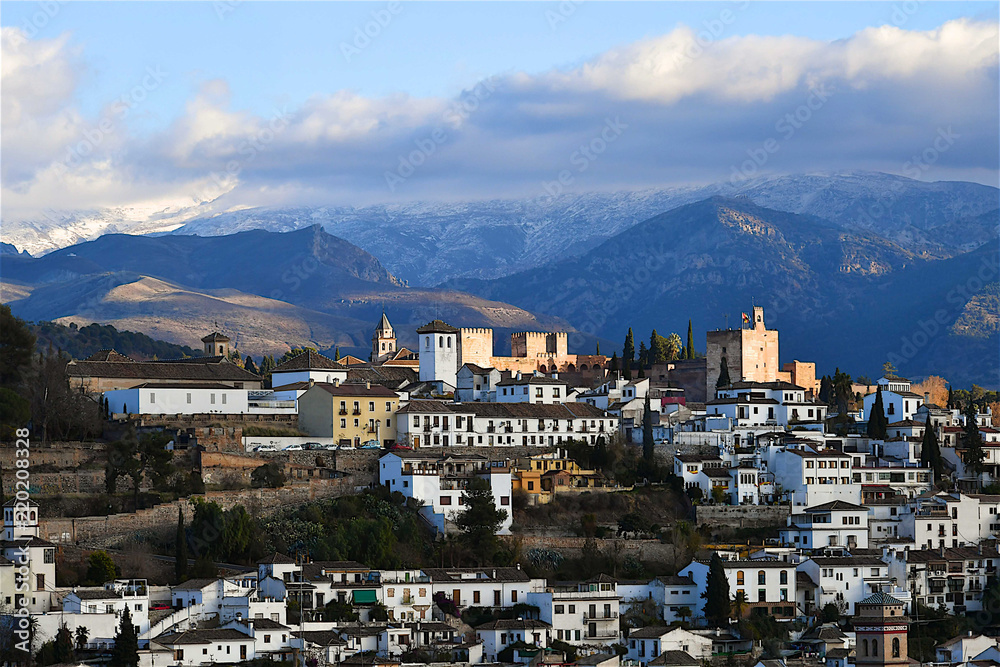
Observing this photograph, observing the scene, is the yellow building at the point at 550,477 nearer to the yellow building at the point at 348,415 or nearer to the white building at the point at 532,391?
the yellow building at the point at 348,415

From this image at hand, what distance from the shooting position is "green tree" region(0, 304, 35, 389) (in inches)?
2430

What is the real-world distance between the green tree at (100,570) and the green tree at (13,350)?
12.9 meters

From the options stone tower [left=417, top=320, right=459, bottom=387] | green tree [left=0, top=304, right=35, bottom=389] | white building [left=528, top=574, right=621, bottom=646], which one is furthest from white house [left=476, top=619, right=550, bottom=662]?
stone tower [left=417, top=320, right=459, bottom=387]

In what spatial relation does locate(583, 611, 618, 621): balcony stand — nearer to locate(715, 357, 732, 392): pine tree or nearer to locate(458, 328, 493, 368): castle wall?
locate(715, 357, 732, 392): pine tree


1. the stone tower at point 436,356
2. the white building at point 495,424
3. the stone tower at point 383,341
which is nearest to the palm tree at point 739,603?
the white building at point 495,424

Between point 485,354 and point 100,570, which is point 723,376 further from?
point 100,570

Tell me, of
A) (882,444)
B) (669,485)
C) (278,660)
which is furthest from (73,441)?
(882,444)

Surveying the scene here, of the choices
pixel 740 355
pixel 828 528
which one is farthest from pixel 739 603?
pixel 740 355

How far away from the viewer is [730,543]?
60.0 meters

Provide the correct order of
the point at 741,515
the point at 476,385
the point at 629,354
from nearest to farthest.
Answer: the point at 741,515
the point at 476,385
the point at 629,354

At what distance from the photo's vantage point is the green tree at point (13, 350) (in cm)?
6172

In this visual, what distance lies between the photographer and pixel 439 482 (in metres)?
58.6

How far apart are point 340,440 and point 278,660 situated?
17.1m

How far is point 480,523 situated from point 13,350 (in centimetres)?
1902
